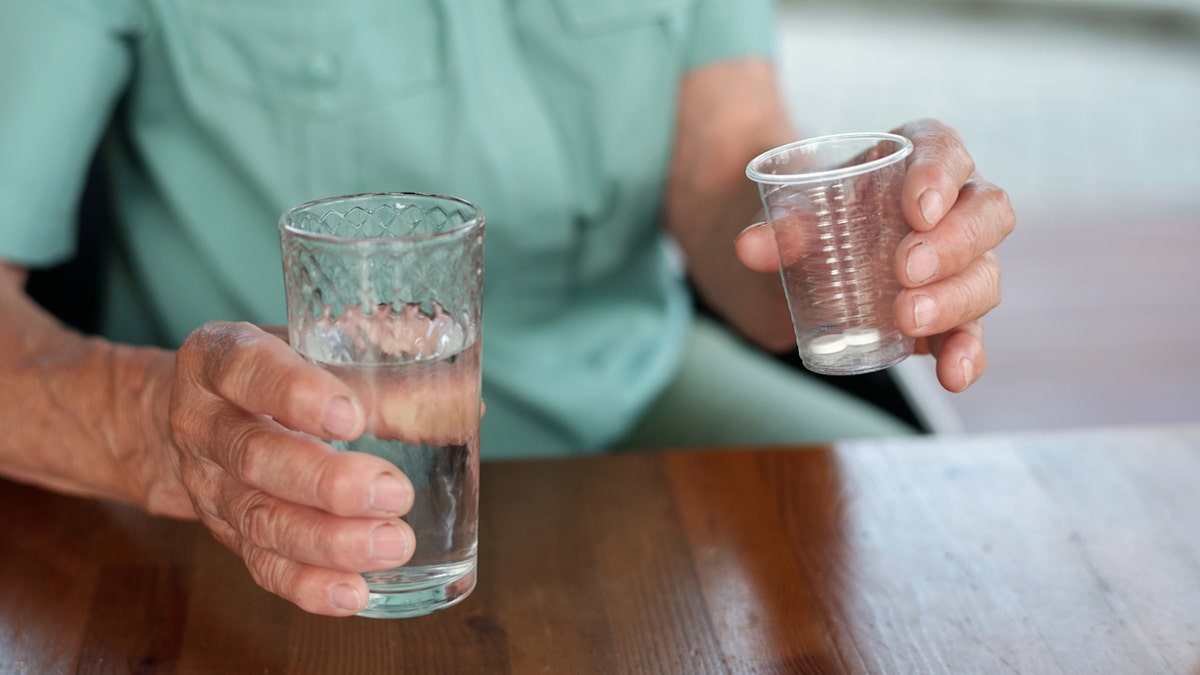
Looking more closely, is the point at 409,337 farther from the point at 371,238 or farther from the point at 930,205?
the point at 930,205

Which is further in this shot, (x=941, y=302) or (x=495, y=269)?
(x=495, y=269)

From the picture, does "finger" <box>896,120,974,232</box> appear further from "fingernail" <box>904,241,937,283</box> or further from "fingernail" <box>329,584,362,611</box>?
"fingernail" <box>329,584,362,611</box>

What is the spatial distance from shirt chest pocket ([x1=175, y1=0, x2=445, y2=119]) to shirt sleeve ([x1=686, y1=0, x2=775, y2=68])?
294 millimetres

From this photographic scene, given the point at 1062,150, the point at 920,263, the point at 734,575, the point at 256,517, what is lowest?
the point at 1062,150

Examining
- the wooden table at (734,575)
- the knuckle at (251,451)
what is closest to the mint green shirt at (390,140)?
the wooden table at (734,575)

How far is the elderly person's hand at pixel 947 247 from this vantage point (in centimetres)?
78

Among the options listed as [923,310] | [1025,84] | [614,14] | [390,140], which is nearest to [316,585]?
[923,310]

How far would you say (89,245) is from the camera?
1368mm

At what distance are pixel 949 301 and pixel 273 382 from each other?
1.40 ft

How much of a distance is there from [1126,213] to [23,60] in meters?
3.29

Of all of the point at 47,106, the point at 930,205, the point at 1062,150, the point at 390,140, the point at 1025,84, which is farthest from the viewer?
the point at 1025,84

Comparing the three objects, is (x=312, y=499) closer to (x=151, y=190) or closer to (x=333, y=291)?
(x=333, y=291)

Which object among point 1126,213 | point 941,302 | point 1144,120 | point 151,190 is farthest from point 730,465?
point 1144,120

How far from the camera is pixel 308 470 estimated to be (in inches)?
26.7
